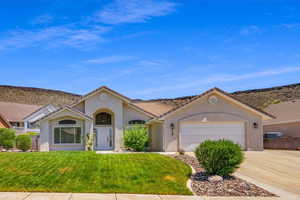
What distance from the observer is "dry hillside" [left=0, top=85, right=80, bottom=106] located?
95.8 m

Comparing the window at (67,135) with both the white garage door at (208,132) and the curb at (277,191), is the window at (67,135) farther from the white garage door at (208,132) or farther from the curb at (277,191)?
the curb at (277,191)

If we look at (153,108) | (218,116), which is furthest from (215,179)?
(153,108)

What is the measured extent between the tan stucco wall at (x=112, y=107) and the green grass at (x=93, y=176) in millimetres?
15168

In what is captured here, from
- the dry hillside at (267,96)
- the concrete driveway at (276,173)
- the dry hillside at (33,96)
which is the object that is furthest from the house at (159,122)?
the dry hillside at (33,96)

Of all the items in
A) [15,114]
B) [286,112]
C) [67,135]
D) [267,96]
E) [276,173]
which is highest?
[267,96]

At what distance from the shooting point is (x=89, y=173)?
616 inches

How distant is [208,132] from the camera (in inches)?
1201

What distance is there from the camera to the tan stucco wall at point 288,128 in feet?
113

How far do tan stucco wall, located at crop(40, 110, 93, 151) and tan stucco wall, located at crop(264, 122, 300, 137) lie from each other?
17.3m

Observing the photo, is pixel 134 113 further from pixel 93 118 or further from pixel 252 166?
pixel 252 166

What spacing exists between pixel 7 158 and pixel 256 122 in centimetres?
1887

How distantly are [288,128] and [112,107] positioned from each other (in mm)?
15825

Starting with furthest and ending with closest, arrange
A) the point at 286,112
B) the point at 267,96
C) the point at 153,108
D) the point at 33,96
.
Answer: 1. the point at 33,96
2. the point at 267,96
3. the point at 153,108
4. the point at 286,112

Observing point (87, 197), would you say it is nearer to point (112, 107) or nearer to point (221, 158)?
point (221, 158)
